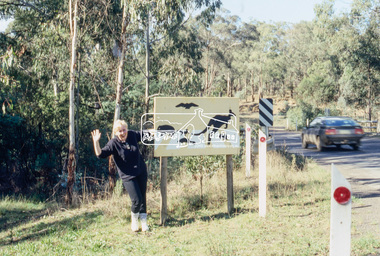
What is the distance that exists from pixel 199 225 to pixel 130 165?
60.1 inches

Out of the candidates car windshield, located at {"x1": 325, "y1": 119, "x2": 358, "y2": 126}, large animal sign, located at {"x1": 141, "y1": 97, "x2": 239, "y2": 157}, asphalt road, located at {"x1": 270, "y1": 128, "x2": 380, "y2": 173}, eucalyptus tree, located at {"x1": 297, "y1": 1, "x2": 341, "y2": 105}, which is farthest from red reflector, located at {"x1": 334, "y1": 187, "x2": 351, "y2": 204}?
eucalyptus tree, located at {"x1": 297, "y1": 1, "x2": 341, "y2": 105}

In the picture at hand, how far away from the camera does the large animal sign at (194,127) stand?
6922 millimetres

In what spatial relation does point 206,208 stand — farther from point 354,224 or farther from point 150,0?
point 150,0

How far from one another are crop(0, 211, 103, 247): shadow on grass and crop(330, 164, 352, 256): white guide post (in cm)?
467

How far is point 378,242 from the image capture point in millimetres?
5234

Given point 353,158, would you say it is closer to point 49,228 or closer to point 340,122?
point 340,122

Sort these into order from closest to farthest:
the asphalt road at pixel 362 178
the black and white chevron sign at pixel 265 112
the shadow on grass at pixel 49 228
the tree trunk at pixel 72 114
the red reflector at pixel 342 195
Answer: the red reflector at pixel 342 195, the asphalt road at pixel 362 178, the shadow on grass at pixel 49 228, the black and white chevron sign at pixel 265 112, the tree trunk at pixel 72 114

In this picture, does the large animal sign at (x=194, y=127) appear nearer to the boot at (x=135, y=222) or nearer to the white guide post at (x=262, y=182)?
the white guide post at (x=262, y=182)

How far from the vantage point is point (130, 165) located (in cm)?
643

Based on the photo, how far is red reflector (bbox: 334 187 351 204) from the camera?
3.37 meters

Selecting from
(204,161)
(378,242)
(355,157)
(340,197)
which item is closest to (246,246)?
(378,242)

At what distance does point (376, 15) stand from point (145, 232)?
31.8 metres

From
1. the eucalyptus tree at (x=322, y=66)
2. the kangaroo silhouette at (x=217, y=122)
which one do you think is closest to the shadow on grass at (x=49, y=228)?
the kangaroo silhouette at (x=217, y=122)

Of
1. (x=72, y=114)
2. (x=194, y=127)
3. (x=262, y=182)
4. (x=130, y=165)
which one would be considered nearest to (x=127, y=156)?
(x=130, y=165)
